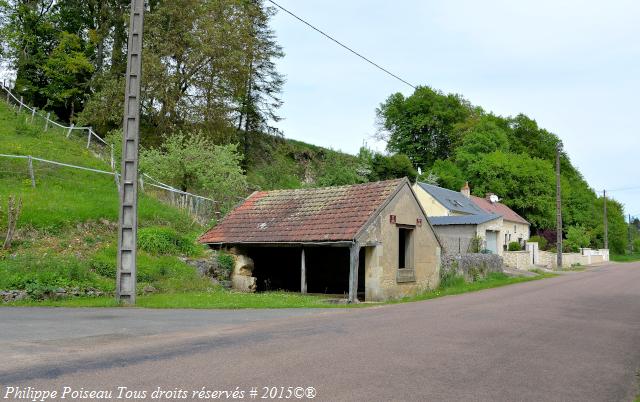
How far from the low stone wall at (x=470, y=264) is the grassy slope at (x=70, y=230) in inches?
441

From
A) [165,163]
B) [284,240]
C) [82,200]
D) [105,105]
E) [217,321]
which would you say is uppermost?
[105,105]

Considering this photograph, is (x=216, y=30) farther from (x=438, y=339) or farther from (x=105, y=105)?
(x=438, y=339)

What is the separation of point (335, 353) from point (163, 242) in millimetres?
14337

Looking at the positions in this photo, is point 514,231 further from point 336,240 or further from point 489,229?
point 336,240

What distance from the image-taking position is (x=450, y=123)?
6950 cm

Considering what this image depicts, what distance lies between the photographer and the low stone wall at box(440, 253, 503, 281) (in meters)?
24.7

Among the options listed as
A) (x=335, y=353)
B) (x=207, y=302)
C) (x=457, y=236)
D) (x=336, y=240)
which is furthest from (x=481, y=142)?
(x=335, y=353)

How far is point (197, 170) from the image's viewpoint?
28.6 metres

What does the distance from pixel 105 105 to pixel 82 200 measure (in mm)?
17203

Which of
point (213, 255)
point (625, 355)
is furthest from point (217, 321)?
point (213, 255)

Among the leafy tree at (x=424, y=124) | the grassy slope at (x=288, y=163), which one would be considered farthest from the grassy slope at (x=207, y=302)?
the leafy tree at (x=424, y=124)

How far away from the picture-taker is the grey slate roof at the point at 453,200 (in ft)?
147

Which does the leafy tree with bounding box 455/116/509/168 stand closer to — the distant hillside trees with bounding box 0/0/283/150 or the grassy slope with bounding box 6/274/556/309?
the distant hillside trees with bounding box 0/0/283/150

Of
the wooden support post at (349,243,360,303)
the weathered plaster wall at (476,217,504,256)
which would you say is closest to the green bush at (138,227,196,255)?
the wooden support post at (349,243,360,303)
